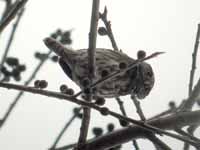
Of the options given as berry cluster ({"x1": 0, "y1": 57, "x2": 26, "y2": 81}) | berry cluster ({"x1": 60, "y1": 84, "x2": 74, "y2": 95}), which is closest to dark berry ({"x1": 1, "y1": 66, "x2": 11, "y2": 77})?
berry cluster ({"x1": 0, "y1": 57, "x2": 26, "y2": 81})

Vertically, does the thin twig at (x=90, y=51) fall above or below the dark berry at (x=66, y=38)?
below

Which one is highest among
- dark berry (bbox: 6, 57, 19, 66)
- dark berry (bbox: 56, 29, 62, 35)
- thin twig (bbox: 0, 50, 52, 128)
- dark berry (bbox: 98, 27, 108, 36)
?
dark berry (bbox: 56, 29, 62, 35)

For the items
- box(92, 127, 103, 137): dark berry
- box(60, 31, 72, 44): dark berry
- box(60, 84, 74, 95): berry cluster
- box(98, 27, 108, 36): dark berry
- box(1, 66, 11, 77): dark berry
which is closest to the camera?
box(60, 84, 74, 95): berry cluster

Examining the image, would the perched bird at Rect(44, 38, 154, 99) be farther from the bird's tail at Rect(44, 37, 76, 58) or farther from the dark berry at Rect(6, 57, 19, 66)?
the dark berry at Rect(6, 57, 19, 66)

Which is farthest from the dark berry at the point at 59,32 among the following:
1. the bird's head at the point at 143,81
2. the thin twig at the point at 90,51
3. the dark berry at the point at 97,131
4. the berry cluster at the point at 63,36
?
the thin twig at the point at 90,51

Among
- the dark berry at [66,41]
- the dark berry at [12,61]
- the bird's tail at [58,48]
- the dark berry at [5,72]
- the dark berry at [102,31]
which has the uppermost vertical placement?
the dark berry at [66,41]

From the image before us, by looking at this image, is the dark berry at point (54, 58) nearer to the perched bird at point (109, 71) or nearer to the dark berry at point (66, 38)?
the perched bird at point (109, 71)

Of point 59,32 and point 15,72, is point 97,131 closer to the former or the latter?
point 15,72
